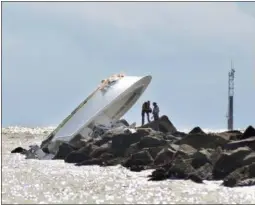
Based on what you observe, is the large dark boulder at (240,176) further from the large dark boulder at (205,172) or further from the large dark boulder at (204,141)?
the large dark boulder at (204,141)

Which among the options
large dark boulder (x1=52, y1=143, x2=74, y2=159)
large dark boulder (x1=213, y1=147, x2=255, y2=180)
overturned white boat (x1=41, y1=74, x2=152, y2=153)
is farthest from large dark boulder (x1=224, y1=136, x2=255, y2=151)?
overturned white boat (x1=41, y1=74, x2=152, y2=153)

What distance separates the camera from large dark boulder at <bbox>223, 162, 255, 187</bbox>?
19.6 meters

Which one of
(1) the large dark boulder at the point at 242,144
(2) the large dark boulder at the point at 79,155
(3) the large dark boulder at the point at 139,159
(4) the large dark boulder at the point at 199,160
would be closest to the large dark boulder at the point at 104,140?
(2) the large dark boulder at the point at 79,155

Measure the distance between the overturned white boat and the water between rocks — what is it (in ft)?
36.1

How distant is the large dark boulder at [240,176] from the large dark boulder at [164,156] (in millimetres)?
4188

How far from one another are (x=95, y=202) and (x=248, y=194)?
4201 mm

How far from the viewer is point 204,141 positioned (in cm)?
2695

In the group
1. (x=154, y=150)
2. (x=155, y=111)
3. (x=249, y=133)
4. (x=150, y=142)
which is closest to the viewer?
(x=154, y=150)

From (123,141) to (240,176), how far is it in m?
9.80

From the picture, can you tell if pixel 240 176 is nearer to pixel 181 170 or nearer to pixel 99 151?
pixel 181 170

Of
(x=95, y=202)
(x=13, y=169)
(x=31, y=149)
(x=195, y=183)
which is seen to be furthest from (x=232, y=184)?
(x=31, y=149)

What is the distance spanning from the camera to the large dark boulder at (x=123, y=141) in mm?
28609

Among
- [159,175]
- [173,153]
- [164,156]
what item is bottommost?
[159,175]

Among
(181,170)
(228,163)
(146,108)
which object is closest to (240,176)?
(228,163)
